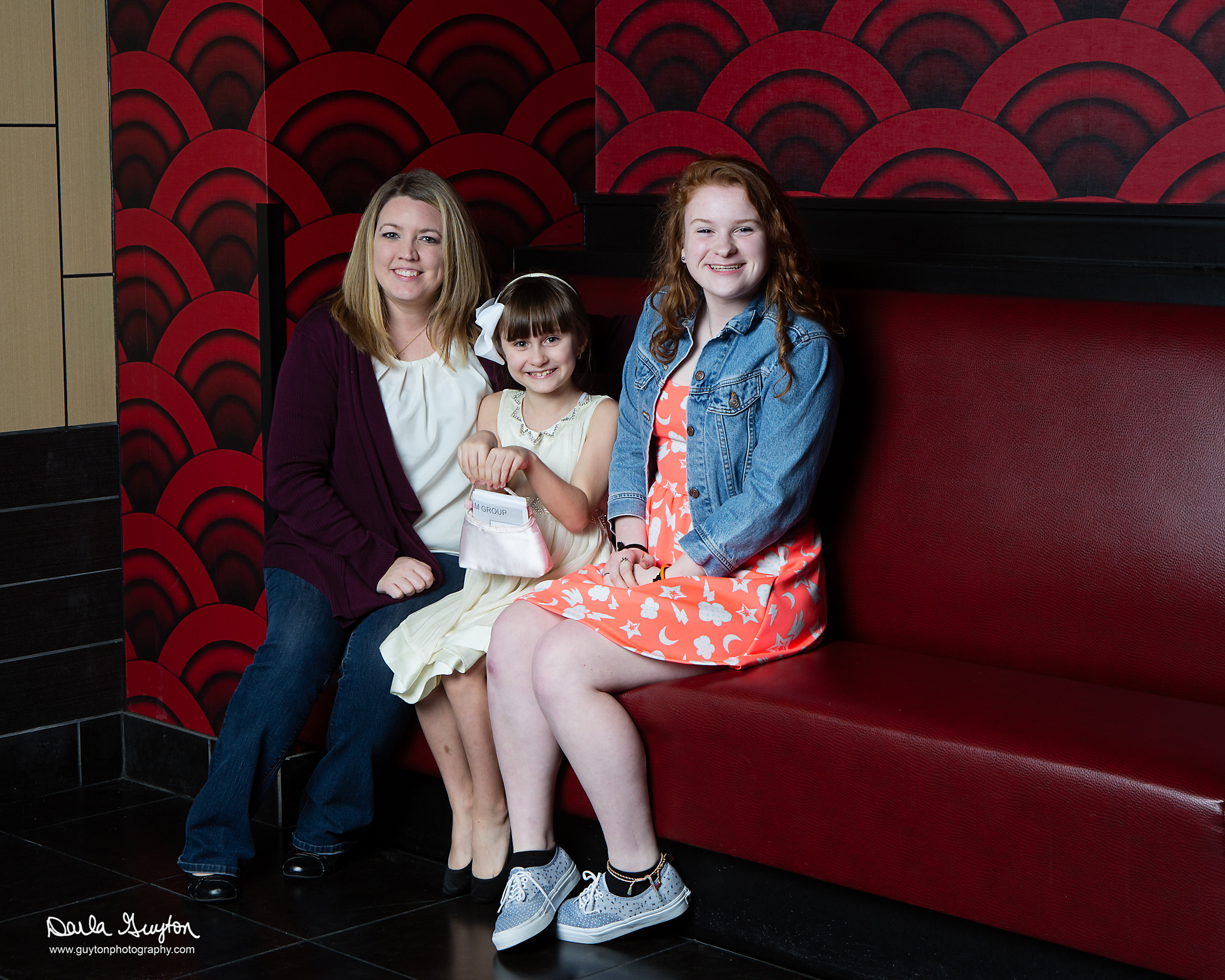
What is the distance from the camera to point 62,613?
302 centimetres

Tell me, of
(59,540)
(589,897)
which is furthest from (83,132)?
(589,897)

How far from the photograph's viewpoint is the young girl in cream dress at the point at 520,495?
245 cm

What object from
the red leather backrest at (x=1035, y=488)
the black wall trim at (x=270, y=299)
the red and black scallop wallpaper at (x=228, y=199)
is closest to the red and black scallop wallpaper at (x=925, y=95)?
the red and black scallop wallpaper at (x=228, y=199)

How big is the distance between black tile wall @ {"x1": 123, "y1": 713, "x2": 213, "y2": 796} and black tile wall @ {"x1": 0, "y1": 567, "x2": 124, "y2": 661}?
21 centimetres

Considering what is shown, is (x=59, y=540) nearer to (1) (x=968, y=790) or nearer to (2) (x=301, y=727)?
(2) (x=301, y=727)

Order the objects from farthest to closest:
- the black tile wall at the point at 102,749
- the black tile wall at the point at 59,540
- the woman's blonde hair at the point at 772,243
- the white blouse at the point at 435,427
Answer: the black tile wall at the point at 102,749
the black tile wall at the point at 59,540
the white blouse at the point at 435,427
the woman's blonde hair at the point at 772,243

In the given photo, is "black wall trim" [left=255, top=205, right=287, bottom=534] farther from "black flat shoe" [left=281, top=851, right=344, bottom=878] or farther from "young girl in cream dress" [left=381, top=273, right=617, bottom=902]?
"black flat shoe" [left=281, top=851, right=344, bottom=878]

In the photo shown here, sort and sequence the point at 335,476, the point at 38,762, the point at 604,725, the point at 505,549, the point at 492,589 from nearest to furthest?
the point at 604,725, the point at 505,549, the point at 492,589, the point at 335,476, the point at 38,762

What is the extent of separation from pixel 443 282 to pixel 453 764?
35.5 inches

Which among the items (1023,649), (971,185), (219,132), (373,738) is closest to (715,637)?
(1023,649)

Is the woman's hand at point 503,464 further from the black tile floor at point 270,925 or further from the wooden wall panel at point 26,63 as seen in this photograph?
the wooden wall panel at point 26,63

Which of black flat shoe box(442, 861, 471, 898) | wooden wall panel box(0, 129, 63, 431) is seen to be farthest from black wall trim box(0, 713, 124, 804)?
black flat shoe box(442, 861, 471, 898)

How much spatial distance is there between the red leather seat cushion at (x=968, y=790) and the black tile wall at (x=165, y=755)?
1013 millimetres

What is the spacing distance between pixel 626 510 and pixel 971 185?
1041 mm
